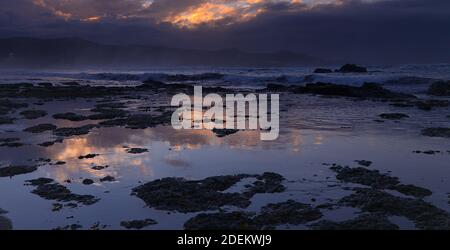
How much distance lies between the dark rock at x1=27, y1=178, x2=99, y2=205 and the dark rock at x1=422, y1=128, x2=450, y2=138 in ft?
36.0

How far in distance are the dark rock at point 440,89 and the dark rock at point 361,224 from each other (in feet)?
91.9

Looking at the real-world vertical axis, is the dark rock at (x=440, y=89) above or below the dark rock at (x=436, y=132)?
above

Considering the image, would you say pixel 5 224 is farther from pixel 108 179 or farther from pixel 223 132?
pixel 223 132

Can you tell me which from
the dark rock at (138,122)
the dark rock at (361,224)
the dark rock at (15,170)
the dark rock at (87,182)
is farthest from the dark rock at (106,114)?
the dark rock at (361,224)

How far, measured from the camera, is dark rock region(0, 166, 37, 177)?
9.57 metres

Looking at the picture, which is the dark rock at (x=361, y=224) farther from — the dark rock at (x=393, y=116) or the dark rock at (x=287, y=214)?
the dark rock at (x=393, y=116)

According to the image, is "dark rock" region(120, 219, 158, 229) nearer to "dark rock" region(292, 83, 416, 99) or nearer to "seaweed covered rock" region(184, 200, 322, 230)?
"seaweed covered rock" region(184, 200, 322, 230)

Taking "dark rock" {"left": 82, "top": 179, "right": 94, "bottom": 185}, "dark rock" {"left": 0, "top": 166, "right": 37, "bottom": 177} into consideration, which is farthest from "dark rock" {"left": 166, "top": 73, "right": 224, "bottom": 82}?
"dark rock" {"left": 82, "top": 179, "right": 94, "bottom": 185}

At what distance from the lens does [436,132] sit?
14.6 metres

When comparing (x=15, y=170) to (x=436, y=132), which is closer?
(x=15, y=170)

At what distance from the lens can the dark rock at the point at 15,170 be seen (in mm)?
9571

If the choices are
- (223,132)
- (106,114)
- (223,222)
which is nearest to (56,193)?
(223,222)

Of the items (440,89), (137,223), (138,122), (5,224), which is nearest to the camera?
(5,224)

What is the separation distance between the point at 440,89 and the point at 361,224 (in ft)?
97.4
